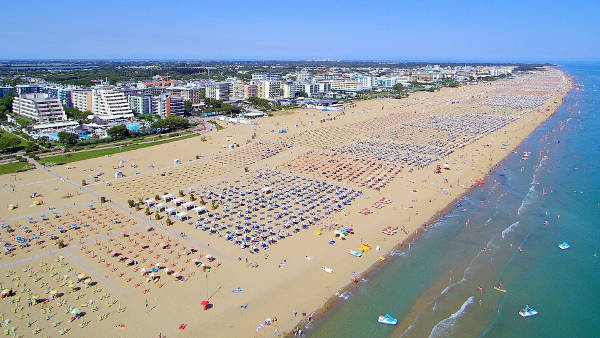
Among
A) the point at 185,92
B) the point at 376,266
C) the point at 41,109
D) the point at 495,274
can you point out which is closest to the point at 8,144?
the point at 41,109

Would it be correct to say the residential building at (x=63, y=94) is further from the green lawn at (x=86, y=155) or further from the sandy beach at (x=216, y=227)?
the sandy beach at (x=216, y=227)

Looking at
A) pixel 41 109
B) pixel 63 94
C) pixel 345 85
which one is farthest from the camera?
pixel 345 85

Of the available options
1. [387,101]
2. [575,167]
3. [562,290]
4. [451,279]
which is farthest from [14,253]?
[387,101]

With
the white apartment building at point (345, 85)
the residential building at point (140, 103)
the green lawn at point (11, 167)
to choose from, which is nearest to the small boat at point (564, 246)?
the green lawn at point (11, 167)

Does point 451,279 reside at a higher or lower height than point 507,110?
lower

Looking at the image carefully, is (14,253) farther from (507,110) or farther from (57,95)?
(507,110)

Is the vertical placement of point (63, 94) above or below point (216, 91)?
below

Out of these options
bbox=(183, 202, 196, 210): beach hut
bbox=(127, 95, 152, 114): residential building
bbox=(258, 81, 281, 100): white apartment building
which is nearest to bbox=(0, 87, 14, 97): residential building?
bbox=(127, 95, 152, 114): residential building

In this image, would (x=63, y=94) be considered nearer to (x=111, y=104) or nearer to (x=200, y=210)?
(x=111, y=104)
